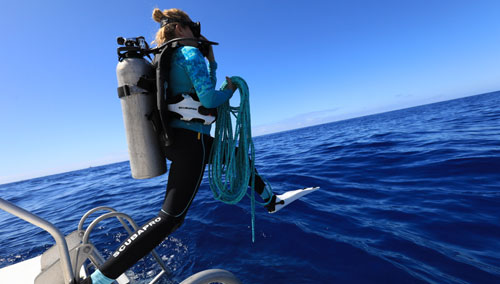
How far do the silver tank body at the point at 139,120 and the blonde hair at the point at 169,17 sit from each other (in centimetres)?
29

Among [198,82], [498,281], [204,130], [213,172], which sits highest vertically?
[198,82]

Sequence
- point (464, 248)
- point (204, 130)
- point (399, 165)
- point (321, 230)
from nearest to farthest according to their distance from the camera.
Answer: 1. point (204, 130)
2. point (464, 248)
3. point (321, 230)
4. point (399, 165)

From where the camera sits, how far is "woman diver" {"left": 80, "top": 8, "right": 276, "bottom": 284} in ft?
4.97

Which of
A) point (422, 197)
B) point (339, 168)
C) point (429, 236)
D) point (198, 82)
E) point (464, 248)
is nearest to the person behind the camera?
point (198, 82)

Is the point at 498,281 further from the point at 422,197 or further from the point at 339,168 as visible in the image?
the point at 339,168

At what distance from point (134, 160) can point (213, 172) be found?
30.2 inches

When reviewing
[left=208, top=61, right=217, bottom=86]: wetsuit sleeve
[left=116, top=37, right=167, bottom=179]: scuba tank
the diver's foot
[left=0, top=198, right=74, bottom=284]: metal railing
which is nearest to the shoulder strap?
[left=116, top=37, right=167, bottom=179]: scuba tank

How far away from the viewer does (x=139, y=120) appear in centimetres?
185

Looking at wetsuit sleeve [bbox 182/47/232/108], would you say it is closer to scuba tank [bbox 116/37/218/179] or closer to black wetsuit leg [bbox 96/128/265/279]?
scuba tank [bbox 116/37/218/179]

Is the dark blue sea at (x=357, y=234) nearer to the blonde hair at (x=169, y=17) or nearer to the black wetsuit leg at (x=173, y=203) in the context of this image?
the black wetsuit leg at (x=173, y=203)

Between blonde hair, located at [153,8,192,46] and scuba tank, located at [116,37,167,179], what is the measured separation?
20 centimetres

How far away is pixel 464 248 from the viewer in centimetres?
253

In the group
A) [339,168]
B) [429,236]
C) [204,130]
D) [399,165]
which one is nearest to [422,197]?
[429,236]

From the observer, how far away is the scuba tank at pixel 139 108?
180 cm
